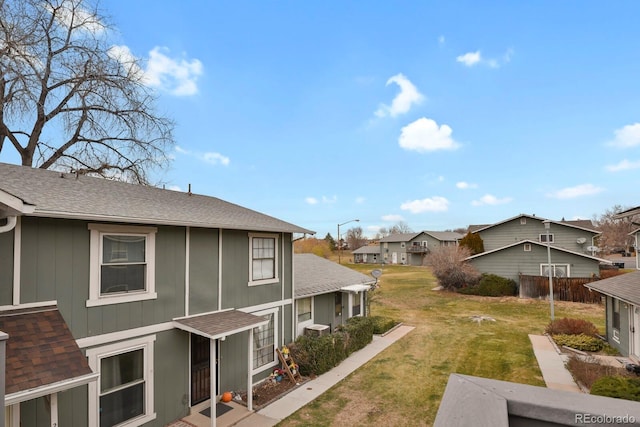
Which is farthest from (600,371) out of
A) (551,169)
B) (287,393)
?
(551,169)

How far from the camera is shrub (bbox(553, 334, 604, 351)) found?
1310cm

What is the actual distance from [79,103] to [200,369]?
47.8ft

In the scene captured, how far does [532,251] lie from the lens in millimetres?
27719

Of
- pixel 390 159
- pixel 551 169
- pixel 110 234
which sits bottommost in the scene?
pixel 110 234

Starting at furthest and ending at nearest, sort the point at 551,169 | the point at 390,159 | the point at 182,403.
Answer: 1. the point at 390,159
2. the point at 551,169
3. the point at 182,403

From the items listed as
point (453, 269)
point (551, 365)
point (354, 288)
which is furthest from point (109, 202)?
point (453, 269)

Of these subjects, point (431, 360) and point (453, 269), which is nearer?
point (431, 360)

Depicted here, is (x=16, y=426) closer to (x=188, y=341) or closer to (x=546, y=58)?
(x=188, y=341)

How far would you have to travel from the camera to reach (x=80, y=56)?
15.0 metres

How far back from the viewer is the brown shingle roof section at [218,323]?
777 centimetres

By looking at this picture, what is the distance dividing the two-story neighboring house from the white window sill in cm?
2481

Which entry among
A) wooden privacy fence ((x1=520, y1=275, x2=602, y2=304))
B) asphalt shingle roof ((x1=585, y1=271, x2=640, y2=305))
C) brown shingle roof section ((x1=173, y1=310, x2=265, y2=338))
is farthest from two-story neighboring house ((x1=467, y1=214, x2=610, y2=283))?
brown shingle roof section ((x1=173, y1=310, x2=265, y2=338))

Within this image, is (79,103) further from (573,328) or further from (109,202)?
(573,328)

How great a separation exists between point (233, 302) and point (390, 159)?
1946 centimetres
